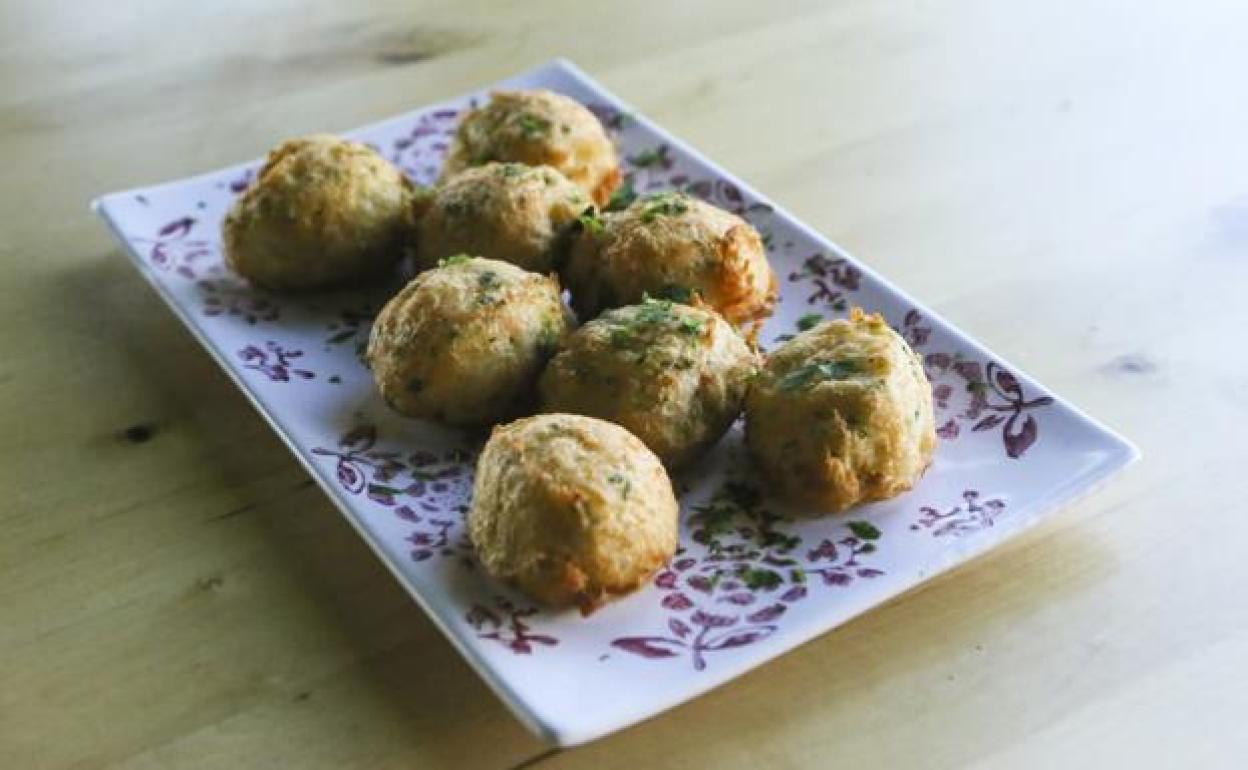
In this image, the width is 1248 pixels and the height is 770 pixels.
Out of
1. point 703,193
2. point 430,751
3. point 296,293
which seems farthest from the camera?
point 703,193

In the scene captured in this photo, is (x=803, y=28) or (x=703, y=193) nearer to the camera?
(x=703, y=193)

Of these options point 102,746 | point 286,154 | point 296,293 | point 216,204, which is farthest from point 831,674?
point 216,204

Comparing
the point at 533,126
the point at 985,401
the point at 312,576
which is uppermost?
the point at 533,126

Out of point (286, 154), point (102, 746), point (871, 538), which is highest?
point (286, 154)

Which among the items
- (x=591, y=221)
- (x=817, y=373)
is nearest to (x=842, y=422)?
(x=817, y=373)

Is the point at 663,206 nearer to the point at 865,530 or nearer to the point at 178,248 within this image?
the point at 865,530

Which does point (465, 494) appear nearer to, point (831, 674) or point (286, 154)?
point (831, 674)

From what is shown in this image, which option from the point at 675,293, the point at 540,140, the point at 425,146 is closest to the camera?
the point at 675,293

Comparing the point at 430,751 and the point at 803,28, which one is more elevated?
the point at 803,28
